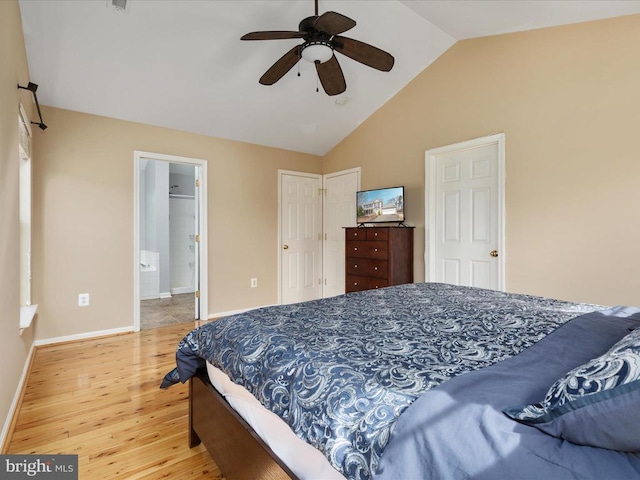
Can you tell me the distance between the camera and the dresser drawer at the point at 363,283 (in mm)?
3836

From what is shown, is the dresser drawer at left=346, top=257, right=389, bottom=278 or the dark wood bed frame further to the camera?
the dresser drawer at left=346, top=257, right=389, bottom=278

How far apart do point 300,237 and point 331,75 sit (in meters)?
2.87

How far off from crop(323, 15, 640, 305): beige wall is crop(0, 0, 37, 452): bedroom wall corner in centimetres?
358

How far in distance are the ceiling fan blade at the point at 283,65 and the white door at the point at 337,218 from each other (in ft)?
7.52

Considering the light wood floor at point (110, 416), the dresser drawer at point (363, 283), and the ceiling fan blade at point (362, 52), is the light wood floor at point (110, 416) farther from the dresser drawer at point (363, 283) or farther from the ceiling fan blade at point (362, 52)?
the ceiling fan blade at point (362, 52)

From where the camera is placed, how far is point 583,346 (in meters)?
1.02

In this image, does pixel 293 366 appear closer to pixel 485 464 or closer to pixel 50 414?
pixel 485 464

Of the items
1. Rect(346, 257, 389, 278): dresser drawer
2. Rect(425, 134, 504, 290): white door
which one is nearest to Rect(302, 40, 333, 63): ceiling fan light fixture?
Rect(425, 134, 504, 290): white door

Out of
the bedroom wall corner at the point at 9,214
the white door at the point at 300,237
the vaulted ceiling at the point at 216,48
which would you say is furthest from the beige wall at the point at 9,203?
the white door at the point at 300,237

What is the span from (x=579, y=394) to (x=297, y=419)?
652mm

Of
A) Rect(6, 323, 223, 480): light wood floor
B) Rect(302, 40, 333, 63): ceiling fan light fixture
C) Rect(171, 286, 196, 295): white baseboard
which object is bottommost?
Rect(6, 323, 223, 480): light wood floor

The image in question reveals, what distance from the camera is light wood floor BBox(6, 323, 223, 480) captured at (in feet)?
5.30

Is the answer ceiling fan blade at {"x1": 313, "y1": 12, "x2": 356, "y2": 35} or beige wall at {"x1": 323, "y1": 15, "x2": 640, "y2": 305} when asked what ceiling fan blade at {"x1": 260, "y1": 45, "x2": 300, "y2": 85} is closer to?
ceiling fan blade at {"x1": 313, "y1": 12, "x2": 356, "y2": 35}

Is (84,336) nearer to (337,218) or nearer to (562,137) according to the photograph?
(337,218)
